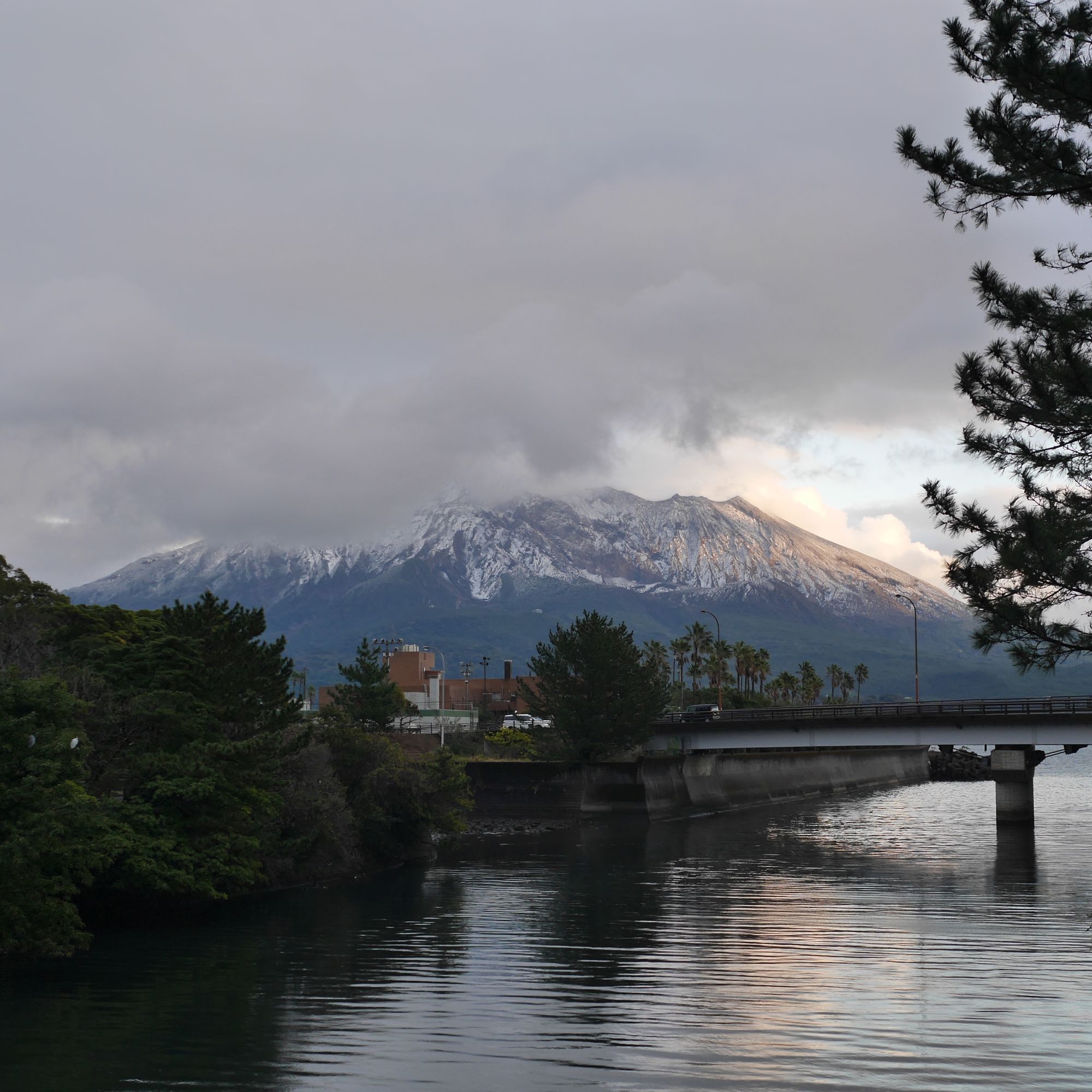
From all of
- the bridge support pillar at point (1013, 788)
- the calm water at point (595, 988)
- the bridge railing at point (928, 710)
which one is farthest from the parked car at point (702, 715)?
the calm water at point (595, 988)

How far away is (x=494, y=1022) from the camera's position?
28.2m

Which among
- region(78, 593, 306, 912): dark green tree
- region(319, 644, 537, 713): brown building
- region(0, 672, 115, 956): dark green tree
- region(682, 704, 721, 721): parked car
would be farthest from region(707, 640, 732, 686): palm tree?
region(0, 672, 115, 956): dark green tree

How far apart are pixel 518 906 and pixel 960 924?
17477 millimetres

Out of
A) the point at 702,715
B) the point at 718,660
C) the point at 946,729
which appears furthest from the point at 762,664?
the point at 946,729

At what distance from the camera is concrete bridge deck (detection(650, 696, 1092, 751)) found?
86875 mm

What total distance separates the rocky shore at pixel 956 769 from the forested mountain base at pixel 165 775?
108m

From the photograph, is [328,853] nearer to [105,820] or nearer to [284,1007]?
[105,820]

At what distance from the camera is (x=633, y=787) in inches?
3772

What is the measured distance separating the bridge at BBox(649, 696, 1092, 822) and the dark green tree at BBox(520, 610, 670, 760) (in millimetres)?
6431

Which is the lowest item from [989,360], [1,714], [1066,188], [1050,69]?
[1,714]

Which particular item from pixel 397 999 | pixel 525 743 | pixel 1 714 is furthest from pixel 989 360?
pixel 525 743

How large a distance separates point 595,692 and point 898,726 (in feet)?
78.6

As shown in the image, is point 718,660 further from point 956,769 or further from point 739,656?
point 956,769

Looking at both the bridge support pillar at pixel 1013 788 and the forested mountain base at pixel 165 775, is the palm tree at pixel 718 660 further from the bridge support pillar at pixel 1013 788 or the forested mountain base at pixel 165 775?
the forested mountain base at pixel 165 775
